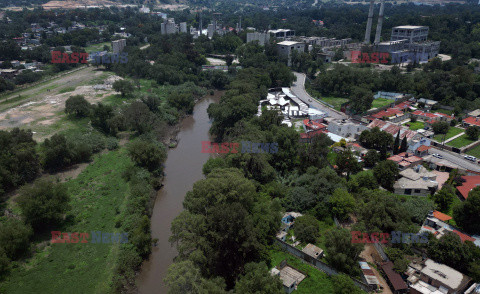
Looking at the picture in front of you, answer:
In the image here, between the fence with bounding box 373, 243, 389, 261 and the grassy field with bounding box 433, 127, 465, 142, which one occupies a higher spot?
the grassy field with bounding box 433, 127, 465, 142

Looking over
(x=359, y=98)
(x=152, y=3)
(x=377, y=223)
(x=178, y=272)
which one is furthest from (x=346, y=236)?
(x=152, y=3)

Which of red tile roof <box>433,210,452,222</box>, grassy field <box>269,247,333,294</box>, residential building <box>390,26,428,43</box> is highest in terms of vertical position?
residential building <box>390,26,428,43</box>

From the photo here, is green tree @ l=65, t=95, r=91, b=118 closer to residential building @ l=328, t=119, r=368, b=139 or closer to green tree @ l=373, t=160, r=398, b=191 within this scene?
residential building @ l=328, t=119, r=368, b=139

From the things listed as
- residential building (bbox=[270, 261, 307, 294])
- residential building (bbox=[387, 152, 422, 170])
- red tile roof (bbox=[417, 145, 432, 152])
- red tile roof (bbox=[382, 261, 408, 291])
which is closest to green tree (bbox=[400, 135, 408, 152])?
residential building (bbox=[387, 152, 422, 170])

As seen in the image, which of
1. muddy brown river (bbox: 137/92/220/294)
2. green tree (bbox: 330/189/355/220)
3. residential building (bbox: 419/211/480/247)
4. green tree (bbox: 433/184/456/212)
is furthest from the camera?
green tree (bbox: 433/184/456/212)

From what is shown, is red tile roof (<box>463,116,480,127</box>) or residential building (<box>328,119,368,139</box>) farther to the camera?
red tile roof (<box>463,116,480,127</box>)
